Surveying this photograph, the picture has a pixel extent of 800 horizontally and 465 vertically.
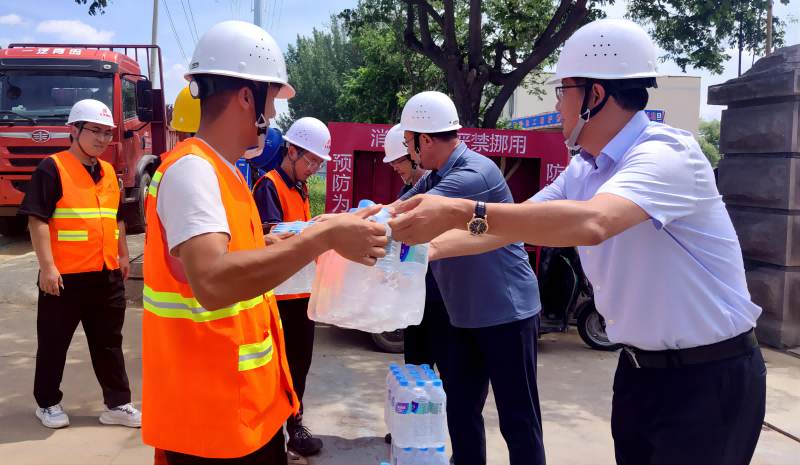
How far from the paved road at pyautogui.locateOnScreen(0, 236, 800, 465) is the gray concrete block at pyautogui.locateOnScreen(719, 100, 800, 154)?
263cm

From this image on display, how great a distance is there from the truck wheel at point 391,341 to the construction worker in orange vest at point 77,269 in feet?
9.08

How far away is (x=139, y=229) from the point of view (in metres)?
13.1

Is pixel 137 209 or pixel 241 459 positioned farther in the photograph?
pixel 137 209

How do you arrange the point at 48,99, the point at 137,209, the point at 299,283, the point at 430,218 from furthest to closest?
the point at 137,209 → the point at 48,99 → the point at 299,283 → the point at 430,218

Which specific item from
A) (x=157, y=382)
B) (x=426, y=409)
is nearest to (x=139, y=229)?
(x=426, y=409)

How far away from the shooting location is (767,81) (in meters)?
7.32

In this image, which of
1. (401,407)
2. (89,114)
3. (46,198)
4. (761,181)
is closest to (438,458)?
(401,407)

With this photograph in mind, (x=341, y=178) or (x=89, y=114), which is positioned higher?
(x=89, y=114)

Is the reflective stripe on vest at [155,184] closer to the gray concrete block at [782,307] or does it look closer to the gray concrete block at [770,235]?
the gray concrete block at [782,307]

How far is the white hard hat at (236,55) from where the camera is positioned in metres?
1.88

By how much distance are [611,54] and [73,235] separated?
400cm

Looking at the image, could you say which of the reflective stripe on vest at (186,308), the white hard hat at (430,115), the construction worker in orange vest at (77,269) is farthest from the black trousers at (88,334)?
the reflective stripe on vest at (186,308)

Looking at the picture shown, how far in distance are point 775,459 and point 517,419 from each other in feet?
7.95

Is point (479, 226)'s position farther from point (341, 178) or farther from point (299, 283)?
point (341, 178)
